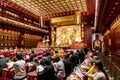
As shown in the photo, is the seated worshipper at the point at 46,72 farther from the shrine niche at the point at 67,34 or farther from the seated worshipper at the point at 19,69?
the shrine niche at the point at 67,34

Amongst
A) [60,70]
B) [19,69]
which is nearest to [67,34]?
[60,70]

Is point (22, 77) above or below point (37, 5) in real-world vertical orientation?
below

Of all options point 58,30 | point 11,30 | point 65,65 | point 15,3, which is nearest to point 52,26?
point 58,30

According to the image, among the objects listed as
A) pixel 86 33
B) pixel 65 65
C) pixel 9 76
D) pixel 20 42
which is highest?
pixel 86 33

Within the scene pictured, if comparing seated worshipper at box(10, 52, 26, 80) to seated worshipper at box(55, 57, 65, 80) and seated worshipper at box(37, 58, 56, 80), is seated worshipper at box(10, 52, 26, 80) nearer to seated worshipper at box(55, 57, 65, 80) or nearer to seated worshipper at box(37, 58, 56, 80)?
seated worshipper at box(37, 58, 56, 80)

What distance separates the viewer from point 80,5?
16000 millimetres

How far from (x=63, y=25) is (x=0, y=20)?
1105 centimetres

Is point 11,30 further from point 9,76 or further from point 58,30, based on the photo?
point 9,76

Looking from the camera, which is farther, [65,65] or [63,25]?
[63,25]

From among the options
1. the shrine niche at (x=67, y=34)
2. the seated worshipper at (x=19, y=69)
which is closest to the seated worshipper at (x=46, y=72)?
the seated worshipper at (x=19, y=69)

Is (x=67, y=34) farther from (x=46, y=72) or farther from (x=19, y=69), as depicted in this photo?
(x=46, y=72)

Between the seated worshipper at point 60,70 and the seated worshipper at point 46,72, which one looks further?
the seated worshipper at point 60,70

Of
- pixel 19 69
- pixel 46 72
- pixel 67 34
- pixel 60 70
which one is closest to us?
pixel 46 72

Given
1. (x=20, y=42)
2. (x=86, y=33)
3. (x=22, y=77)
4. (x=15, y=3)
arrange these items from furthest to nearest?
1. (x=86, y=33)
2. (x=20, y=42)
3. (x=15, y=3)
4. (x=22, y=77)
